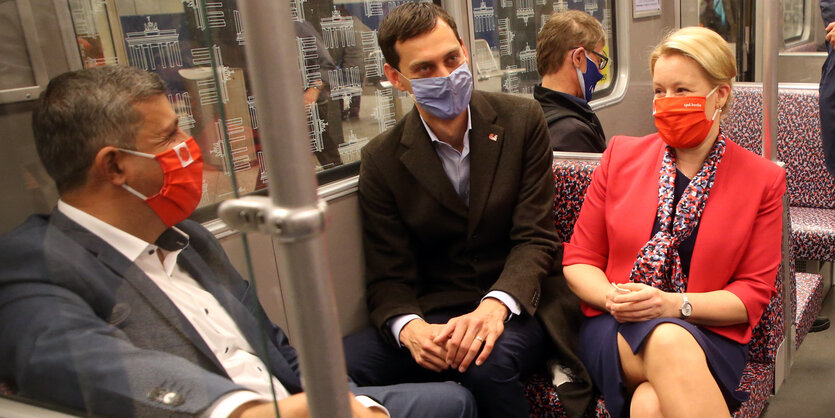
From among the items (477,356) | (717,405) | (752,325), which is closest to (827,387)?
(752,325)

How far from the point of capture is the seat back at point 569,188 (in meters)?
2.38

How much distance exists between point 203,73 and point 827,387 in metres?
3.08

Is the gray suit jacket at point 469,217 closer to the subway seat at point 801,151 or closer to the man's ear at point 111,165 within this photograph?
the man's ear at point 111,165

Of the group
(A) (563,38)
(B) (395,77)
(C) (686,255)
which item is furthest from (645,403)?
(A) (563,38)

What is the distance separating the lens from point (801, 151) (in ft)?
11.3

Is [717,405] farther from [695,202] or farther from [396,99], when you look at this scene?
[396,99]

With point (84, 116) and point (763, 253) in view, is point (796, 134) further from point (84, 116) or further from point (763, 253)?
point (84, 116)

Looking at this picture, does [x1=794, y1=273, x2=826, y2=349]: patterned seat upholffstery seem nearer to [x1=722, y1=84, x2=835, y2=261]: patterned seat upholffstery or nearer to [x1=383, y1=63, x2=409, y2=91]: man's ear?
[x1=722, y1=84, x2=835, y2=261]: patterned seat upholffstery

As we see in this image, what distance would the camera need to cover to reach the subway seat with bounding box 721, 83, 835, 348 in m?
3.26

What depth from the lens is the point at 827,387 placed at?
9.66ft

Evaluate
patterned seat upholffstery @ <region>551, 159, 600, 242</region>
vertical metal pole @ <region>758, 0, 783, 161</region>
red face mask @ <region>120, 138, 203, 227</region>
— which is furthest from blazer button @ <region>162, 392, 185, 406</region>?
vertical metal pole @ <region>758, 0, 783, 161</region>

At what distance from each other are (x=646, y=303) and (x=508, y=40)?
2.07 metres

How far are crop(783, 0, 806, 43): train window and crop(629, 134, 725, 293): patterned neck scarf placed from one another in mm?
4497

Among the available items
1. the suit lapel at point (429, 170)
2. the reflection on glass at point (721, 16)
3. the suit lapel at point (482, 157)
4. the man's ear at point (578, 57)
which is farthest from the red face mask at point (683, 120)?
the reflection on glass at point (721, 16)
